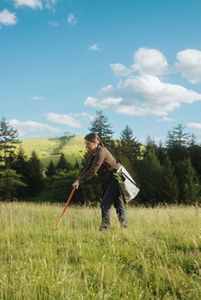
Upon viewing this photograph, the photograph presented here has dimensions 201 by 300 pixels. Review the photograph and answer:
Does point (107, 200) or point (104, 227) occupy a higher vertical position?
point (107, 200)

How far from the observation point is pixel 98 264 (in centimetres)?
516

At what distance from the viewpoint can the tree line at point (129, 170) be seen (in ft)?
217

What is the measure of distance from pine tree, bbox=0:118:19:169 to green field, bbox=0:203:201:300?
73.6 metres

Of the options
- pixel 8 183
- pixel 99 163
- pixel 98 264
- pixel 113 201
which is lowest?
pixel 98 264

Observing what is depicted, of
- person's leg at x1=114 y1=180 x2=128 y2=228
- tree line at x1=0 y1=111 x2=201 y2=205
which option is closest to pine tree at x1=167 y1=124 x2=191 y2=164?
tree line at x1=0 y1=111 x2=201 y2=205

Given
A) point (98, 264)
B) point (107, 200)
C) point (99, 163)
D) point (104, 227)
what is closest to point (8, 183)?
point (107, 200)

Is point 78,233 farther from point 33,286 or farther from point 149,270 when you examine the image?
point 33,286

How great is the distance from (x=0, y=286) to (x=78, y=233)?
2931 mm

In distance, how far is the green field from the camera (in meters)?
4.18

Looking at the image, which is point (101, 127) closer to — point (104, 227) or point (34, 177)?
point (34, 177)

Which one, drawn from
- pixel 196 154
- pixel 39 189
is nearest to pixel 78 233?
pixel 196 154

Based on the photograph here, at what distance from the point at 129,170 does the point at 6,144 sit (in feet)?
94.5

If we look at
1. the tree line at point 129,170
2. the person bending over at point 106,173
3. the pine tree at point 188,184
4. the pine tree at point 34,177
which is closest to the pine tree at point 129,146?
the tree line at point 129,170

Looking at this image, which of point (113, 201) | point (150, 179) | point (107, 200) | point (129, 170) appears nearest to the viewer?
point (107, 200)
